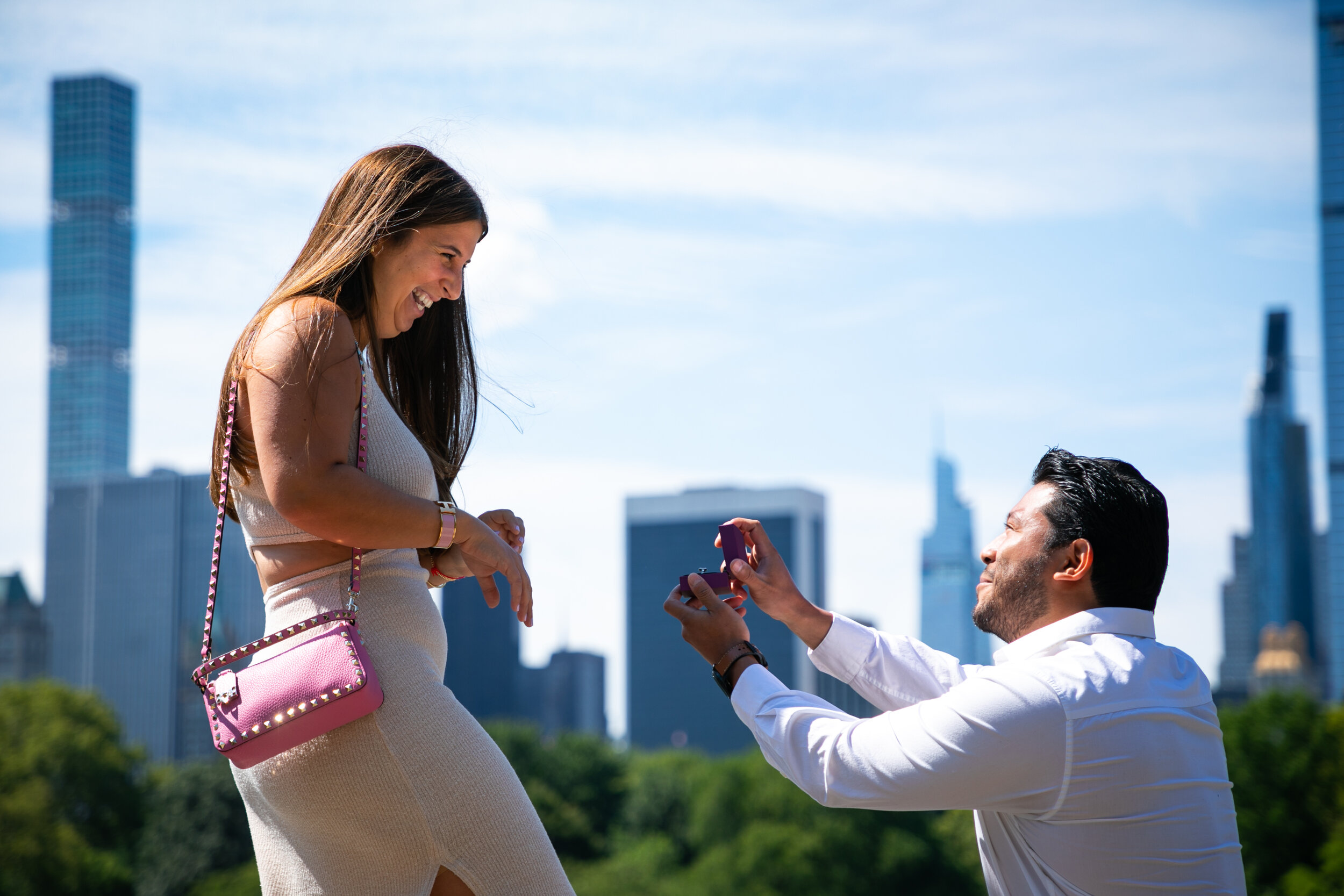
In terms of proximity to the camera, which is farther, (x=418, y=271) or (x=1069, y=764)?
(x=418, y=271)

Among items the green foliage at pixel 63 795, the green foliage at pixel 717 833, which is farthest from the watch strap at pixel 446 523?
the green foliage at pixel 63 795

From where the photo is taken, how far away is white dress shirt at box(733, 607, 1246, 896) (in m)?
3.15

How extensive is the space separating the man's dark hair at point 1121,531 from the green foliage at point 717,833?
4608cm

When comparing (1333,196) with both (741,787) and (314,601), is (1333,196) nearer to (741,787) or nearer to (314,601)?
(741,787)

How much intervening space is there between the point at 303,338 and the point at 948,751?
1.77 m

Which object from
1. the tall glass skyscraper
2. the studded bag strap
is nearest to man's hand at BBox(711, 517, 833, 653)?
the studded bag strap

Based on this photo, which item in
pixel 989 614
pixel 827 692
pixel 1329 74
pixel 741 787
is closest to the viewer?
pixel 989 614

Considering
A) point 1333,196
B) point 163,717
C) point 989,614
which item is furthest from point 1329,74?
point 989,614

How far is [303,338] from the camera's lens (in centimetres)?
309

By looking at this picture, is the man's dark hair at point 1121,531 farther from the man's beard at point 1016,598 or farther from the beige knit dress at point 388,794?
the beige knit dress at point 388,794

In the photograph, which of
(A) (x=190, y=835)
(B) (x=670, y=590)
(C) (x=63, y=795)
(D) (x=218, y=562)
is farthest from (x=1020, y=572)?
(B) (x=670, y=590)

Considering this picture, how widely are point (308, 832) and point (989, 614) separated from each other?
189 centimetres

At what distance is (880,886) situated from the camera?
53906 mm

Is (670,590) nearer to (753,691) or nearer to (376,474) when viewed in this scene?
(753,691)
